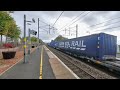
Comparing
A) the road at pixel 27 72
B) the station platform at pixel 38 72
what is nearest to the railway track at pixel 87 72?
the station platform at pixel 38 72

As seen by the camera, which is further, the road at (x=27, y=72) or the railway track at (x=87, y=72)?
the railway track at (x=87, y=72)

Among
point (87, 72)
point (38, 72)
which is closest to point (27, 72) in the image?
point (38, 72)

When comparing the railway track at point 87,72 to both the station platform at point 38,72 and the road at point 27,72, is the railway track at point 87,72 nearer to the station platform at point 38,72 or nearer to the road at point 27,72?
the station platform at point 38,72

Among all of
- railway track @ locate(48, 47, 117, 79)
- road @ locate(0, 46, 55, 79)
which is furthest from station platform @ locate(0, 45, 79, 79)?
railway track @ locate(48, 47, 117, 79)

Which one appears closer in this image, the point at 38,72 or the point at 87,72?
the point at 38,72

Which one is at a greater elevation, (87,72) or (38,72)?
(38,72)

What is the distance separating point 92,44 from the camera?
21.9 m

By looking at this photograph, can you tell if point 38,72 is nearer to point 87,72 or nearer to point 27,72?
point 27,72

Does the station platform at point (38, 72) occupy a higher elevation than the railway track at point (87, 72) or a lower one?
higher

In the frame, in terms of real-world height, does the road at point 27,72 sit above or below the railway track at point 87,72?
above

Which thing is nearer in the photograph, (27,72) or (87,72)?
(27,72)
